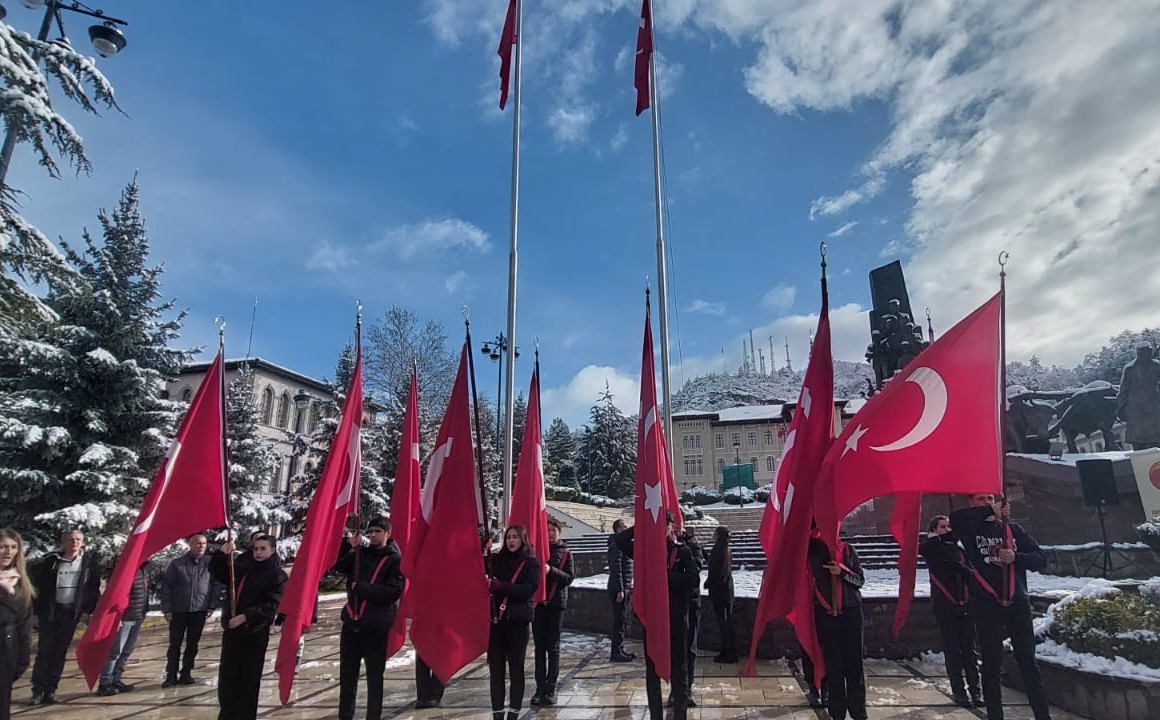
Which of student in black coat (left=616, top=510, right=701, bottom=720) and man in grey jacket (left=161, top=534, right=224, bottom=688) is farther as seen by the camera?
man in grey jacket (left=161, top=534, right=224, bottom=688)

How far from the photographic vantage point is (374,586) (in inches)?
236

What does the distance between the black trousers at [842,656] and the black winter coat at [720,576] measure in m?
3.53

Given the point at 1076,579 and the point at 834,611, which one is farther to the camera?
the point at 1076,579

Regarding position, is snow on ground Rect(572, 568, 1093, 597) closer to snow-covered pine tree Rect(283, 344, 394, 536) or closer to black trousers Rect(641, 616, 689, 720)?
black trousers Rect(641, 616, 689, 720)

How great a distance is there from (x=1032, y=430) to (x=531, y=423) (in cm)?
1403

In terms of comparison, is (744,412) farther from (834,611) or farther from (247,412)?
(834,611)

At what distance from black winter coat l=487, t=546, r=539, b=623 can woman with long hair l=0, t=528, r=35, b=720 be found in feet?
11.9

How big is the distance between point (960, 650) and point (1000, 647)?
1.54 meters

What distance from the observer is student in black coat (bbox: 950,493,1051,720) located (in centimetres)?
543

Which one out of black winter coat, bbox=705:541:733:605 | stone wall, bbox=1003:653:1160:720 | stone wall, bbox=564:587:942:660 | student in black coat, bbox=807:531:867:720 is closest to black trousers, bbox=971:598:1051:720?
stone wall, bbox=1003:653:1160:720

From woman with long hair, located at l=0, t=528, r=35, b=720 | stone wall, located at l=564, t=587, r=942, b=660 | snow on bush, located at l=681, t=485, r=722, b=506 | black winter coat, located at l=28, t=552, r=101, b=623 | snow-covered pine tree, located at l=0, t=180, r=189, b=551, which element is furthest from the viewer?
snow on bush, located at l=681, t=485, r=722, b=506

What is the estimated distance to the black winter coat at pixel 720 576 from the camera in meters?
9.39

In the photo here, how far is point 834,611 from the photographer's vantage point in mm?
5727

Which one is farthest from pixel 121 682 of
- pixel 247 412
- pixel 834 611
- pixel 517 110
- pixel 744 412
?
pixel 744 412
